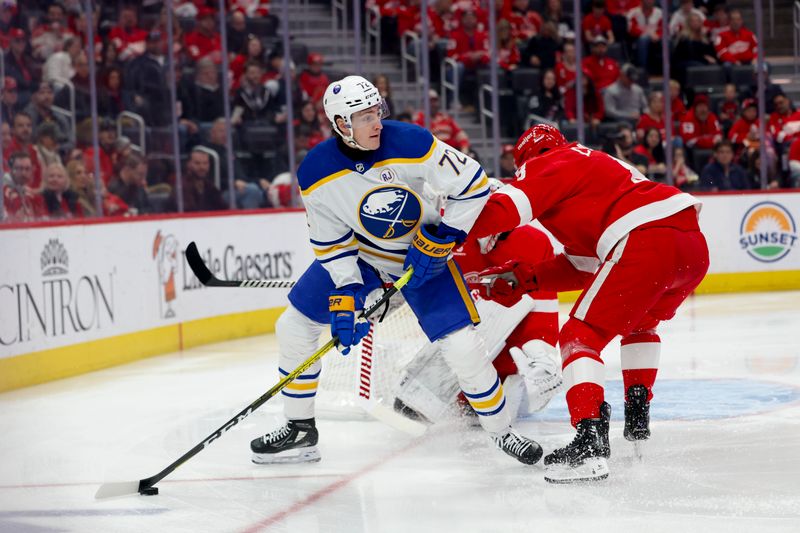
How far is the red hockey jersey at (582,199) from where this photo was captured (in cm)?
309

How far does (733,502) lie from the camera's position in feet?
9.20

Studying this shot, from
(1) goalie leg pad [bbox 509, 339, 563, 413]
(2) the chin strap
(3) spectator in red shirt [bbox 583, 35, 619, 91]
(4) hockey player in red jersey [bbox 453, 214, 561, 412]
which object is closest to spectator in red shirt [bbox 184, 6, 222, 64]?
(3) spectator in red shirt [bbox 583, 35, 619, 91]

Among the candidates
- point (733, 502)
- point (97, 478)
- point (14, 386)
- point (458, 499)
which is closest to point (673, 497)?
point (733, 502)

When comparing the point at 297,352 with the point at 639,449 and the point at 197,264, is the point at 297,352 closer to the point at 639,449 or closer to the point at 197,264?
the point at 197,264

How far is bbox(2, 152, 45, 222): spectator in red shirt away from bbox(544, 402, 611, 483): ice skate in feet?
11.4

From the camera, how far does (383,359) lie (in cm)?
430

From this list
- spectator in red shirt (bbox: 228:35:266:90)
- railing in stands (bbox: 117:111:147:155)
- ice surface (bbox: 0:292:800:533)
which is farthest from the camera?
spectator in red shirt (bbox: 228:35:266:90)

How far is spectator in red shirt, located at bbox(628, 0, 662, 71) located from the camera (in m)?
8.44

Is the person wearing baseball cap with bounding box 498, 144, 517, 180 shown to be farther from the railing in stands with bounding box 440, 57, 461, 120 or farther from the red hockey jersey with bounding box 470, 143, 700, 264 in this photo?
the red hockey jersey with bounding box 470, 143, 700, 264

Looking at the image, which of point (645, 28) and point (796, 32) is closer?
point (645, 28)

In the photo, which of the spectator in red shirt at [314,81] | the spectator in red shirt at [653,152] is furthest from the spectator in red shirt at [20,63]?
the spectator in red shirt at [653,152]

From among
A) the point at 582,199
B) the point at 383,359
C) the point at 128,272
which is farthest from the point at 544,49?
the point at 582,199

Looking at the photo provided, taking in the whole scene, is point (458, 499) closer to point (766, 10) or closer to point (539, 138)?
point (539, 138)

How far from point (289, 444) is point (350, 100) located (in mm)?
1124
